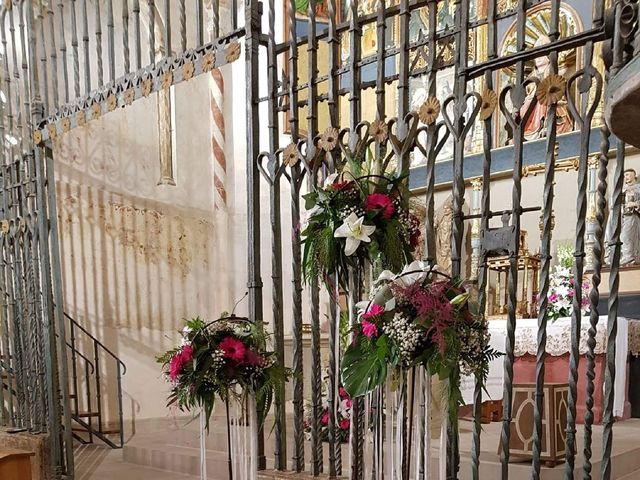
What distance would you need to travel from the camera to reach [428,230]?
2.64 metres

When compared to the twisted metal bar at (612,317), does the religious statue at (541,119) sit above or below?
above

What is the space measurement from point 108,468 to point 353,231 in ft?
14.4

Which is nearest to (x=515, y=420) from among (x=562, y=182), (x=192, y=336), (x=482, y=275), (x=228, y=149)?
(x=482, y=275)

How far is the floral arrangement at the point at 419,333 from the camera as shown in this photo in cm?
195

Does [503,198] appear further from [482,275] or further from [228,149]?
[482,275]

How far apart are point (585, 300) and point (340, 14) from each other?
3.58 m

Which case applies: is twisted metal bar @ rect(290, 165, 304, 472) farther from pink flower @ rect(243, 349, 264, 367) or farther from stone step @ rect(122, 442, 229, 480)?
stone step @ rect(122, 442, 229, 480)

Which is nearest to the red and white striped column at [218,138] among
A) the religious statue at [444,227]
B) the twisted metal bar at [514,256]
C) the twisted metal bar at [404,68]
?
the religious statue at [444,227]

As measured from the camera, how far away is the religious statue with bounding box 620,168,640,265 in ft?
19.7

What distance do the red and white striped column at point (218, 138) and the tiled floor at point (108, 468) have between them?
3155 millimetres

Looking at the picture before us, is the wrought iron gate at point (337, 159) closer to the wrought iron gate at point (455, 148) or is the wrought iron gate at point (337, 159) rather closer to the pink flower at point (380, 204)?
the wrought iron gate at point (455, 148)

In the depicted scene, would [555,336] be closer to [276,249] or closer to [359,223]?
[276,249]

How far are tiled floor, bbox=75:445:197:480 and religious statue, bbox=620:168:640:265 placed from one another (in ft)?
14.3

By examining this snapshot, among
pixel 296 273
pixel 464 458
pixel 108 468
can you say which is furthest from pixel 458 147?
pixel 108 468
